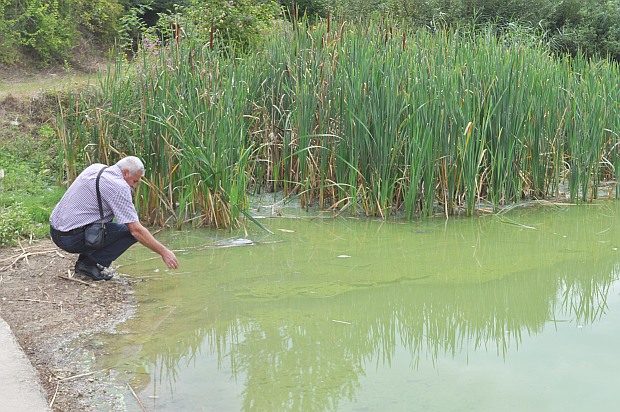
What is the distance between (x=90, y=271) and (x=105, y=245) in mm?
210

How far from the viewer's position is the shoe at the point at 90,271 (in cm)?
550

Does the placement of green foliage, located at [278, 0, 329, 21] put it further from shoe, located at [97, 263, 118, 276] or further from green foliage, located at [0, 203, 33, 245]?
shoe, located at [97, 263, 118, 276]

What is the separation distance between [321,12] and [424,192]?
9.61 metres

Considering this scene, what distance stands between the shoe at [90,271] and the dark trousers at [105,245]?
3cm

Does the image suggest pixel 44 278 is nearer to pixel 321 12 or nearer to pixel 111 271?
pixel 111 271

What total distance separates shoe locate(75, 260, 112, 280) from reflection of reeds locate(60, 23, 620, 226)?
1510mm

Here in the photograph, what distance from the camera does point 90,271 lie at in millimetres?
5512

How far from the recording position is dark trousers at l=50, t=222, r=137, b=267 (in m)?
5.43

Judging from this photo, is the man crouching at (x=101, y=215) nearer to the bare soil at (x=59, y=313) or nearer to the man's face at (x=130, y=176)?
the man's face at (x=130, y=176)

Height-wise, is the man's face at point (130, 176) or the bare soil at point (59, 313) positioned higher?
the man's face at point (130, 176)

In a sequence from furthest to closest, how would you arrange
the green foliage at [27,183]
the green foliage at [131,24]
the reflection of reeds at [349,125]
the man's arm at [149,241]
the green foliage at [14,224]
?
the green foliage at [131,24] → the reflection of reeds at [349,125] → the green foliage at [27,183] → the green foliage at [14,224] → the man's arm at [149,241]

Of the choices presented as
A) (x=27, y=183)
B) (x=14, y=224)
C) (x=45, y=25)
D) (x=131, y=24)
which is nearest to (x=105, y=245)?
(x=14, y=224)

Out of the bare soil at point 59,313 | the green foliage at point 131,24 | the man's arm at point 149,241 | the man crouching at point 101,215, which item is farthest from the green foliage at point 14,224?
the green foliage at point 131,24

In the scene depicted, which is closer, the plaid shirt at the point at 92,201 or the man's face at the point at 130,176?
the plaid shirt at the point at 92,201
